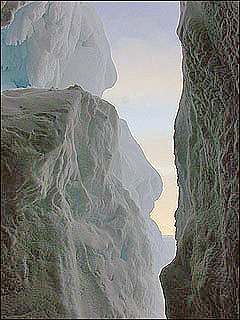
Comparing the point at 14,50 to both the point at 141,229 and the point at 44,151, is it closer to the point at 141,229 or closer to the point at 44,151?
the point at 141,229

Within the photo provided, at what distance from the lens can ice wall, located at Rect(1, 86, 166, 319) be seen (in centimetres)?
247

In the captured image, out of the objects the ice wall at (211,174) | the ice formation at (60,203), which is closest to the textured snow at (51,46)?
the ice formation at (60,203)

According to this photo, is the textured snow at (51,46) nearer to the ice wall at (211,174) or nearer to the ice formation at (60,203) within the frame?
the ice formation at (60,203)

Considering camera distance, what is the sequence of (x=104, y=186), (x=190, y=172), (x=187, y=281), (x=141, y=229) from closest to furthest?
(x=187, y=281) → (x=190, y=172) → (x=104, y=186) → (x=141, y=229)

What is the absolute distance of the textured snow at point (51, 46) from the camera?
7535 millimetres

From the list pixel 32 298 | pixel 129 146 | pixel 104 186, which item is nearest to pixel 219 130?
pixel 32 298

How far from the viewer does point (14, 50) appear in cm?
841

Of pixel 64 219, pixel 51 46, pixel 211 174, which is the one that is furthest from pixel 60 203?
pixel 51 46

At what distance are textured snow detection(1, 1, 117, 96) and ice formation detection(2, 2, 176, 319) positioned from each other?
0.09 ft

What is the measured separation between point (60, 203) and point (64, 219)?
22cm

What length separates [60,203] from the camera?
11.7 ft

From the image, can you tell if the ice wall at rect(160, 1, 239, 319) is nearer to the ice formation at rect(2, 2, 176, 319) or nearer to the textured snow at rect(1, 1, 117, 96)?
the ice formation at rect(2, 2, 176, 319)

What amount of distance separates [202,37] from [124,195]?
3996mm

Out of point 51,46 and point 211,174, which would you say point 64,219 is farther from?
point 51,46
